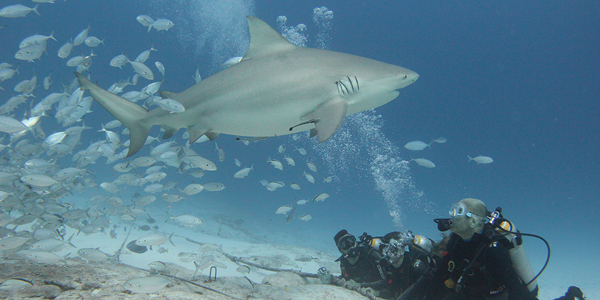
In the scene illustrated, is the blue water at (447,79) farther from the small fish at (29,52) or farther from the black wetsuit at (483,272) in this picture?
the black wetsuit at (483,272)

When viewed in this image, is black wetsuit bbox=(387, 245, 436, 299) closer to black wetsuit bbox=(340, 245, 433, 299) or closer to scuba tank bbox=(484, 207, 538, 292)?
black wetsuit bbox=(340, 245, 433, 299)

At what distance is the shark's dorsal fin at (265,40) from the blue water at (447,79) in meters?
31.9

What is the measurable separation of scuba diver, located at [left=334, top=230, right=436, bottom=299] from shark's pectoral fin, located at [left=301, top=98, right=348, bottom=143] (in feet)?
8.12

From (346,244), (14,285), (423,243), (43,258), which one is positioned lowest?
(14,285)

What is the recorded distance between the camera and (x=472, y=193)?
52.3 m

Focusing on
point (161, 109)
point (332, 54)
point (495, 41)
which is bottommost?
point (161, 109)

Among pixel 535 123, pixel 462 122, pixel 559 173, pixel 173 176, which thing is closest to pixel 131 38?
pixel 173 176

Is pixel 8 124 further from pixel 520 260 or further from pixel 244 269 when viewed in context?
pixel 520 260

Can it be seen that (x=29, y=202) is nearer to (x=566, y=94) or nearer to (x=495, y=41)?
(x=495, y=41)

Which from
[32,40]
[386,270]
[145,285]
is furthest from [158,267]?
[32,40]

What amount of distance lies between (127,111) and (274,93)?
67.9 inches

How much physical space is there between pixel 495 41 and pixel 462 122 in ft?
45.1

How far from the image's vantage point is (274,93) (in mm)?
2252

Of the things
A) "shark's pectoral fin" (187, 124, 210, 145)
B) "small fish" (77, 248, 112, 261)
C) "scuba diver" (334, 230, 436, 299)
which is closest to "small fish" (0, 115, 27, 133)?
"small fish" (77, 248, 112, 261)
